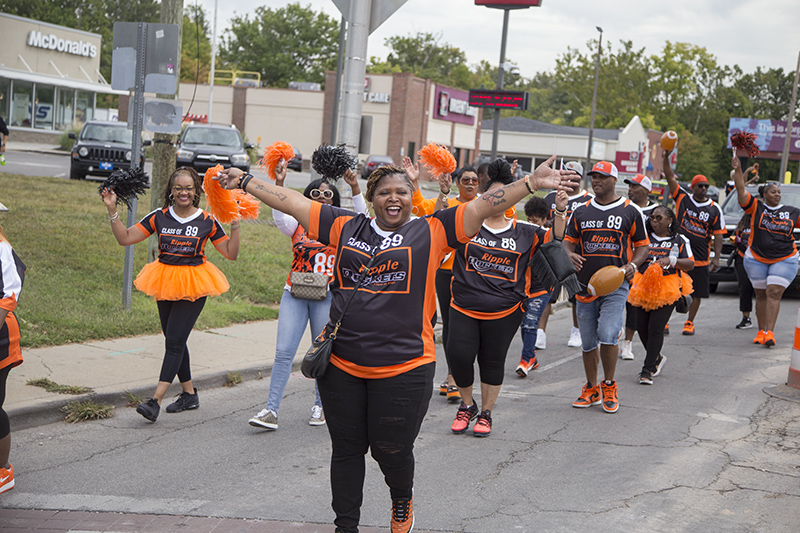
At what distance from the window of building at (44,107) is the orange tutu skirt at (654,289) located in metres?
44.8

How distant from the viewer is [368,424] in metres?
3.96

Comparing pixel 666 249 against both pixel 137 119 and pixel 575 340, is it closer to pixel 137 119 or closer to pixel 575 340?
pixel 575 340

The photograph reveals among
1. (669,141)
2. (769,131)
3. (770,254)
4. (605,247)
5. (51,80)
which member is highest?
(769,131)

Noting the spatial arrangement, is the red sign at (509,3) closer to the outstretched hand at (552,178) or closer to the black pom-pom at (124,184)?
the black pom-pom at (124,184)

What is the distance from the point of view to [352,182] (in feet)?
18.1

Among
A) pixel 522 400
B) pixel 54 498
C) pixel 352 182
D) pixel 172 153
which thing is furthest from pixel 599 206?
pixel 172 153

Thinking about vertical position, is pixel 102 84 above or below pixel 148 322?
above

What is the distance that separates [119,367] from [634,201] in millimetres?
5500

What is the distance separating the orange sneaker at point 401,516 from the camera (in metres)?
4.10

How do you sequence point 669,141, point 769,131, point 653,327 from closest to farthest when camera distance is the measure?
1. point 653,327
2. point 669,141
3. point 769,131

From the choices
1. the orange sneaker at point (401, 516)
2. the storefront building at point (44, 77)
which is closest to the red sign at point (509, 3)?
the orange sneaker at point (401, 516)

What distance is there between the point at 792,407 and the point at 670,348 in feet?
9.47

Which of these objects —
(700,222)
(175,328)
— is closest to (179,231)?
(175,328)

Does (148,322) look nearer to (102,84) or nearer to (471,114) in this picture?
(102,84)
